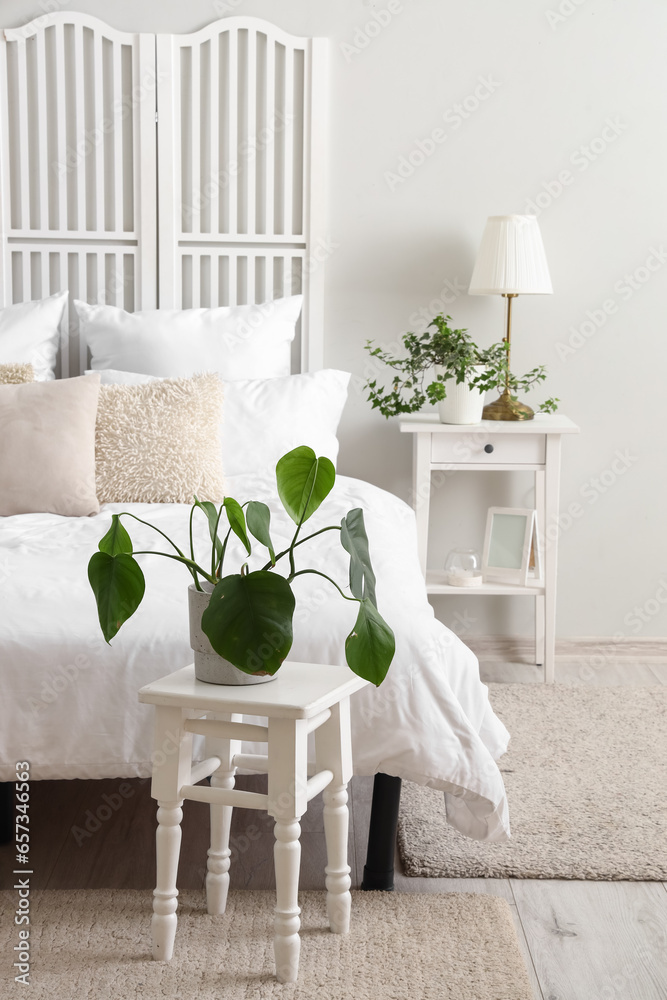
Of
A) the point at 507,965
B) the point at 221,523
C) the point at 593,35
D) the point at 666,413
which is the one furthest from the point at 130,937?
the point at 593,35

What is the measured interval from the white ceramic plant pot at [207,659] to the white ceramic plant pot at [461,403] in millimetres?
1577

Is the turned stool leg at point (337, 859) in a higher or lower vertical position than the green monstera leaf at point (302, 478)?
lower

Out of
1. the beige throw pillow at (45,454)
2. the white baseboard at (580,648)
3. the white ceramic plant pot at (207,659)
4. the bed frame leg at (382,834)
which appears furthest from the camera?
the white baseboard at (580,648)

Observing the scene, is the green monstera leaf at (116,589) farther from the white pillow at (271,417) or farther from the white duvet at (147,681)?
the white pillow at (271,417)

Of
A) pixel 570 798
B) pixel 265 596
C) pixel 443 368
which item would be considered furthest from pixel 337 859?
pixel 443 368

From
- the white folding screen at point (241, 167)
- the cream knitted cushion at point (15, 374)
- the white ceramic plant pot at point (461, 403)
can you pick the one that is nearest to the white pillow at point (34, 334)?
the cream knitted cushion at point (15, 374)

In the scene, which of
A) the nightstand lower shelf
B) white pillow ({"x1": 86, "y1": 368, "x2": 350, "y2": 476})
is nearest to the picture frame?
the nightstand lower shelf

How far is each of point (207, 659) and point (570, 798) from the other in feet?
3.58

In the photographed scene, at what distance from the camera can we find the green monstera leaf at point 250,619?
4.34 feet

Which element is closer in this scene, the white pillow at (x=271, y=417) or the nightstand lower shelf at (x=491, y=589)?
the white pillow at (x=271, y=417)

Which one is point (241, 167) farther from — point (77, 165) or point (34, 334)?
point (34, 334)

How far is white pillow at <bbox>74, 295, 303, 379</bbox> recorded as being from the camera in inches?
112

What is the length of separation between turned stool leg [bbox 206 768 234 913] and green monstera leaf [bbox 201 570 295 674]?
0.36 m

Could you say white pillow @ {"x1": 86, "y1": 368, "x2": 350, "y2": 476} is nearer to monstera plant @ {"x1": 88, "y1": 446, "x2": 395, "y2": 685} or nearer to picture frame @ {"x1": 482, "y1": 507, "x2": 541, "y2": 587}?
picture frame @ {"x1": 482, "y1": 507, "x2": 541, "y2": 587}
